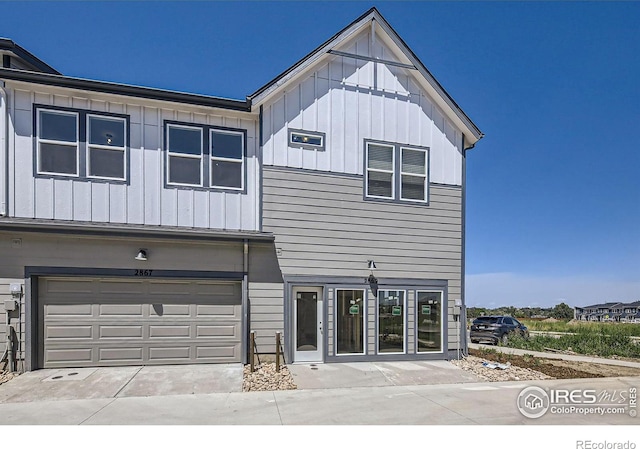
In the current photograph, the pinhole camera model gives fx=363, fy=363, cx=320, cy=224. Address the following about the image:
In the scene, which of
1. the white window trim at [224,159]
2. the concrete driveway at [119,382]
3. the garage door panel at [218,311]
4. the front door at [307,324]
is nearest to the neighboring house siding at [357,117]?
the white window trim at [224,159]

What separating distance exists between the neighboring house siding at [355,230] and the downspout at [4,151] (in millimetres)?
5276

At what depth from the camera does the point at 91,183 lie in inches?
311

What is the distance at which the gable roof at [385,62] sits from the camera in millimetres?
8570

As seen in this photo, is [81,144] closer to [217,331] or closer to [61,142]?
[61,142]

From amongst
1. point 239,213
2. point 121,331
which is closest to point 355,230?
point 239,213

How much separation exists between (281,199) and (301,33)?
4983mm

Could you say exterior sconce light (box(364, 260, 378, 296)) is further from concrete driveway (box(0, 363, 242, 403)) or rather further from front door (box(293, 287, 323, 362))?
concrete driveway (box(0, 363, 242, 403))

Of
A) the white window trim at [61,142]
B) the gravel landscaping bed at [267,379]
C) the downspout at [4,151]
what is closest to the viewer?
the gravel landscaping bed at [267,379]

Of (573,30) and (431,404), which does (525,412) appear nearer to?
(431,404)

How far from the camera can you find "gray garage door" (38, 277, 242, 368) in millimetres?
7797

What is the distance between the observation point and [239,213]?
8688 mm

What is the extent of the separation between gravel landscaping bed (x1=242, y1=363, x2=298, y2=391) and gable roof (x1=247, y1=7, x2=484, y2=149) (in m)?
6.01

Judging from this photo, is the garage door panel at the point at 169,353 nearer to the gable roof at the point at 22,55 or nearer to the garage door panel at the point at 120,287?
the garage door panel at the point at 120,287
